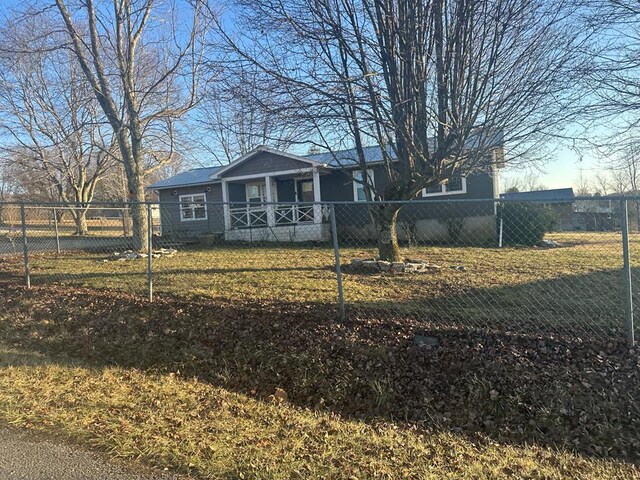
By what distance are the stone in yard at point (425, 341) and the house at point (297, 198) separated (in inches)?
319

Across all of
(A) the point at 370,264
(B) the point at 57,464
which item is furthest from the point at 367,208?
(B) the point at 57,464

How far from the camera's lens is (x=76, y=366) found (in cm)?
454

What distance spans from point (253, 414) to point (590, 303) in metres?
4.70

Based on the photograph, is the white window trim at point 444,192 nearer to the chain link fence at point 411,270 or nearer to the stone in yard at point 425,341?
the chain link fence at point 411,270

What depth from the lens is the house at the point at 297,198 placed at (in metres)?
14.8

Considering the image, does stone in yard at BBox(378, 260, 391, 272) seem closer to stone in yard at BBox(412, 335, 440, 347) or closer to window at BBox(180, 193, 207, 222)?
stone in yard at BBox(412, 335, 440, 347)

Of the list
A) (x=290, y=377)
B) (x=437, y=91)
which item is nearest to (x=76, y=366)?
(x=290, y=377)

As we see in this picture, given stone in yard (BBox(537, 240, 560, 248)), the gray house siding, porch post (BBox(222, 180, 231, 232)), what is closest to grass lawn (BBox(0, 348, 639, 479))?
the gray house siding

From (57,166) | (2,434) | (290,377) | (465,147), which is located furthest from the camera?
(57,166)

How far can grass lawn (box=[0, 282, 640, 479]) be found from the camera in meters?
2.78

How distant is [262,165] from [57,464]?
15.0 meters

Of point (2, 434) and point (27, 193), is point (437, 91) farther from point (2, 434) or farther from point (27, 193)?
point (27, 193)

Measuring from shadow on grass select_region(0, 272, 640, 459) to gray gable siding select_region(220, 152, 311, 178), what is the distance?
10720mm

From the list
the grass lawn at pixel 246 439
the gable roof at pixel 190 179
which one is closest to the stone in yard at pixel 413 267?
the grass lawn at pixel 246 439
